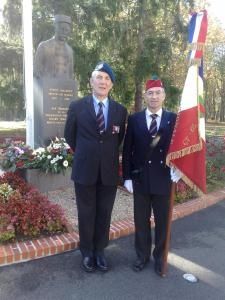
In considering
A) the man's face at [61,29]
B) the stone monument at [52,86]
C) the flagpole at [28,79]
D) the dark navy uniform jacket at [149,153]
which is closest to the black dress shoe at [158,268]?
the dark navy uniform jacket at [149,153]

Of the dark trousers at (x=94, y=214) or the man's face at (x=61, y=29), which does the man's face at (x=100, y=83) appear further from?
the man's face at (x=61, y=29)

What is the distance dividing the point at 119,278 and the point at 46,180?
2674 millimetres

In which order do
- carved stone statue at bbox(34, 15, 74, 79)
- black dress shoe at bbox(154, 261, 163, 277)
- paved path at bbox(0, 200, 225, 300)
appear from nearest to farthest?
paved path at bbox(0, 200, 225, 300) → black dress shoe at bbox(154, 261, 163, 277) → carved stone statue at bbox(34, 15, 74, 79)

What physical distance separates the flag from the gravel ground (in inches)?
68.7

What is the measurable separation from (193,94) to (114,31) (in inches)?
436

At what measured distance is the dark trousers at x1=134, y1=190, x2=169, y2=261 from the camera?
10.9ft

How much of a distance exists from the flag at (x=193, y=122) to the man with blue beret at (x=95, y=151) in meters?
0.56

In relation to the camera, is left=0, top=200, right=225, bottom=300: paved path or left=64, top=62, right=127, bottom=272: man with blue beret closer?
left=0, top=200, right=225, bottom=300: paved path

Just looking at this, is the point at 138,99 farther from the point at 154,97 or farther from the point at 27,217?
the point at 154,97

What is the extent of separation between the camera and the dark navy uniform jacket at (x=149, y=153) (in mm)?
3227

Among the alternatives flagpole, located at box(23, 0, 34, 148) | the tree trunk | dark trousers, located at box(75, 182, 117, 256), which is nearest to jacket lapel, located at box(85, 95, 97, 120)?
dark trousers, located at box(75, 182, 117, 256)

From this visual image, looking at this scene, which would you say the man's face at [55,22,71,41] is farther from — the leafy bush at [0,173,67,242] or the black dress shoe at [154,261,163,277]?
the black dress shoe at [154,261,163,277]

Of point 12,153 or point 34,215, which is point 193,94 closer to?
point 34,215

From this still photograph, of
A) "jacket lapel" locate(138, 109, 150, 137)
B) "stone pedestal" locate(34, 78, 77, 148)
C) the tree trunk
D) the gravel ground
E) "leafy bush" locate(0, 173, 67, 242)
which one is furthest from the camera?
the tree trunk
